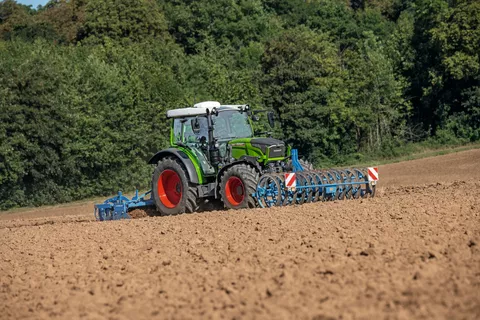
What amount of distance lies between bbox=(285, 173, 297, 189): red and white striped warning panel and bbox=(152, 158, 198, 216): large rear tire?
6.41 feet

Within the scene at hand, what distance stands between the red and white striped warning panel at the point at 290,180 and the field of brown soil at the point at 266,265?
71 cm

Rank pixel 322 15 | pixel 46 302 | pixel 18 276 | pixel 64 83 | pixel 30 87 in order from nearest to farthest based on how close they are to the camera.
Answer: pixel 46 302
pixel 18 276
pixel 30 87
pixel 64 83
pixel 322 15

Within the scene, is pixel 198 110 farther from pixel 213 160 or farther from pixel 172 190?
pixel 172 190

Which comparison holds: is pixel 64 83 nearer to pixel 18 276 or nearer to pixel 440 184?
pixel 440 184

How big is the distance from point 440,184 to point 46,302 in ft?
37.4

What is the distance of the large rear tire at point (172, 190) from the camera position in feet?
47.0

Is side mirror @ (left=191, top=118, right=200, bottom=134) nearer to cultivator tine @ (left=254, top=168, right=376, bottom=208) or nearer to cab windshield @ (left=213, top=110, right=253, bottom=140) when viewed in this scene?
cab windshield @ (left=213, top=110, right=253, bottom=140)

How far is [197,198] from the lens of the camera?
14.5 meters

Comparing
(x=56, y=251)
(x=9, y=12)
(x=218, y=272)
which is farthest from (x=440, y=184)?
(x=9, y=12)

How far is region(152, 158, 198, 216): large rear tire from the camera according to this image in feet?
47.0

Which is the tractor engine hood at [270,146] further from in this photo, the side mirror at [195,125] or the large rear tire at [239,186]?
the side mirror at [195,125]

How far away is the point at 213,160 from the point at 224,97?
65.5 ft

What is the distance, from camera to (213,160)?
555 inches

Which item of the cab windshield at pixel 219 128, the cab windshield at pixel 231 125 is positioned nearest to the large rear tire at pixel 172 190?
the cab windshield at pixel 219 128
